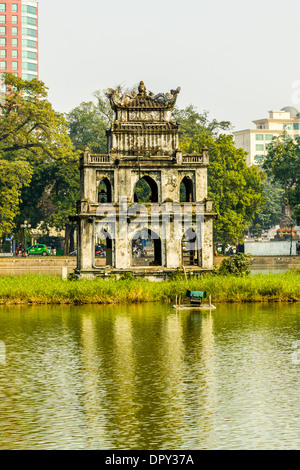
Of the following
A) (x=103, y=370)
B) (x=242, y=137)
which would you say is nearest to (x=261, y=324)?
(x=103, y=370)

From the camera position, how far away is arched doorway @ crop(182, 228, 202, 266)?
55.3m

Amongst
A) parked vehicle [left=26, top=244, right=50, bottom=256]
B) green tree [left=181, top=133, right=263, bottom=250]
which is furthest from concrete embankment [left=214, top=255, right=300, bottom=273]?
parked vehicle [left=26, top=244, right=50, bottom=256]

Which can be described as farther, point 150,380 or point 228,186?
point 228,186

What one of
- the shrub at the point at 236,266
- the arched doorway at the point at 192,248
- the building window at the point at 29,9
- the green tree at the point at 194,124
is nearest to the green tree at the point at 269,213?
the green tree at the point at 194,124

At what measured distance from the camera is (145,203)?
55.1 metres

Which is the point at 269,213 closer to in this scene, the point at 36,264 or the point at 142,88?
the point at 36,264


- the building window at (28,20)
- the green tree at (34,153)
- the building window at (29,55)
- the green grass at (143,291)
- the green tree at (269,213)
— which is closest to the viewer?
the green grass at (143,291)

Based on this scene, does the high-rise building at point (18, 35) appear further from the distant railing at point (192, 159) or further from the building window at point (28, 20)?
the distant railing at point (192, 159)

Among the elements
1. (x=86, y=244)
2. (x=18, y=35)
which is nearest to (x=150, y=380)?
(x=86, y=244)

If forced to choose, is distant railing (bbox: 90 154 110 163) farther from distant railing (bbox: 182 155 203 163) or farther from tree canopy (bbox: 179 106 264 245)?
tree canopy (bbox: 179 106 264 245)

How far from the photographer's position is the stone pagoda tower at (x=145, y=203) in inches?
2126

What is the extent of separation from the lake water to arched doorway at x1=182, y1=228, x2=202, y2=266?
45.3ft

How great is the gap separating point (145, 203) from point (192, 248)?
4506 mm

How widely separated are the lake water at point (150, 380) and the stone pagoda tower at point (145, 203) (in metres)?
12.8
